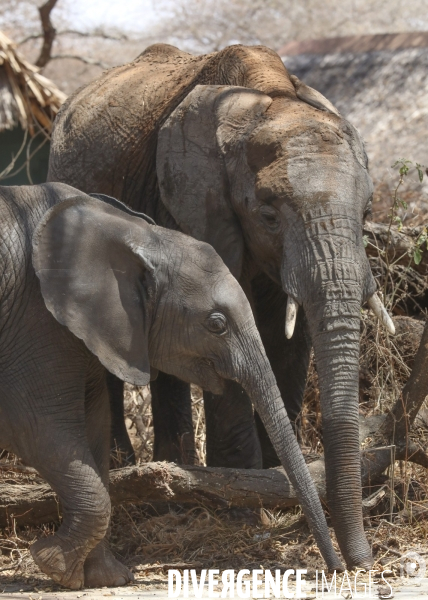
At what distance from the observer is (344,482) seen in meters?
4.88

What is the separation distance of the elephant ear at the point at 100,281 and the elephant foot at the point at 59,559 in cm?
76

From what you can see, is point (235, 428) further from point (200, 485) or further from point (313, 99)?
point (313, 99)

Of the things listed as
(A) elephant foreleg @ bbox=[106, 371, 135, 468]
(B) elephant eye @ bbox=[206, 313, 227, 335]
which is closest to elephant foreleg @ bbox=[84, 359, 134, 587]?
(B) elephant eye @ bbox=[206, 313, 227, 335]

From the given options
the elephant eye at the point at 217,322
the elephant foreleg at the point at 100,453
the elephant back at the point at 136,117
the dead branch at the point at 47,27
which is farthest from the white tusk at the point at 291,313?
the dead branch at the point at 47,27

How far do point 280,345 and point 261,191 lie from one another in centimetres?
124

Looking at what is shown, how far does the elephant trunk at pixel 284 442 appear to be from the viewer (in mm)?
4512

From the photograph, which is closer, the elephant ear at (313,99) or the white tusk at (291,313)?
the white tusk at (291,313)

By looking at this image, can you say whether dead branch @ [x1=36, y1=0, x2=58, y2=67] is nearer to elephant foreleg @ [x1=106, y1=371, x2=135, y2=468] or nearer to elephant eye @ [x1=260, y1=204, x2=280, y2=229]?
elephant foreleg @ [x1=106, y1=371, x2=135, y2=468]

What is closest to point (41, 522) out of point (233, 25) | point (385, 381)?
point (385, 381)

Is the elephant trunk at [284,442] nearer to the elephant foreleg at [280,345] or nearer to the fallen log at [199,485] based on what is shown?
the fallen log at [199,485]

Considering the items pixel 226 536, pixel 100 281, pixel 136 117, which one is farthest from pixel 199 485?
pixel 136 117

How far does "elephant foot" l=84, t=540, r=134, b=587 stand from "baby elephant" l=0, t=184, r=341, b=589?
10cm

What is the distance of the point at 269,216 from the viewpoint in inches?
212

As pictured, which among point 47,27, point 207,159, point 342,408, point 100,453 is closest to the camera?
point 342,408
